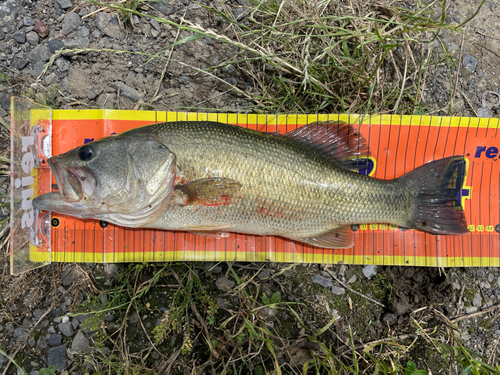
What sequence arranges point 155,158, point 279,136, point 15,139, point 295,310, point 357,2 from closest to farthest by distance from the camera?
→ point 155,158, point 279,136, point 15,139, point 295,310, point 357,2

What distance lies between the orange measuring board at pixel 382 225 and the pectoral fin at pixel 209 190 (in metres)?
0.67

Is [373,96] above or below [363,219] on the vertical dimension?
above

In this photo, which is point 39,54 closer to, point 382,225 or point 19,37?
point 19,37

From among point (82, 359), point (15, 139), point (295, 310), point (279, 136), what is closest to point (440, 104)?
point (279, 136)

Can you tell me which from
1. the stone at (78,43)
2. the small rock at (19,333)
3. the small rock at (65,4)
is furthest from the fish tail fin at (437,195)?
the small rock at (19,333)

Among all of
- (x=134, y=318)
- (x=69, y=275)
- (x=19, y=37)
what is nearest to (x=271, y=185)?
(x=134, y=318)

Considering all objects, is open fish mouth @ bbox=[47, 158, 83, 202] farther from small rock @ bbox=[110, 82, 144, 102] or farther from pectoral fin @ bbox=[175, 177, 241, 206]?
small rock @ bbox=[110, 82, 144, 102]

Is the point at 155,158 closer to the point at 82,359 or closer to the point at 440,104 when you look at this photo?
the point at 82,359

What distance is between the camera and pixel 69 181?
2236 millimetres

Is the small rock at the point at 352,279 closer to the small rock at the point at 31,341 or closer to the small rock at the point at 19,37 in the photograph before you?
the small rock at the point at 31,341

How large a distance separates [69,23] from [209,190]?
243 cm

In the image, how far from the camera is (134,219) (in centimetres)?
240

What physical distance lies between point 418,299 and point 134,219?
109 inches

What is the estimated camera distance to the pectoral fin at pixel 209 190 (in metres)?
2.28
